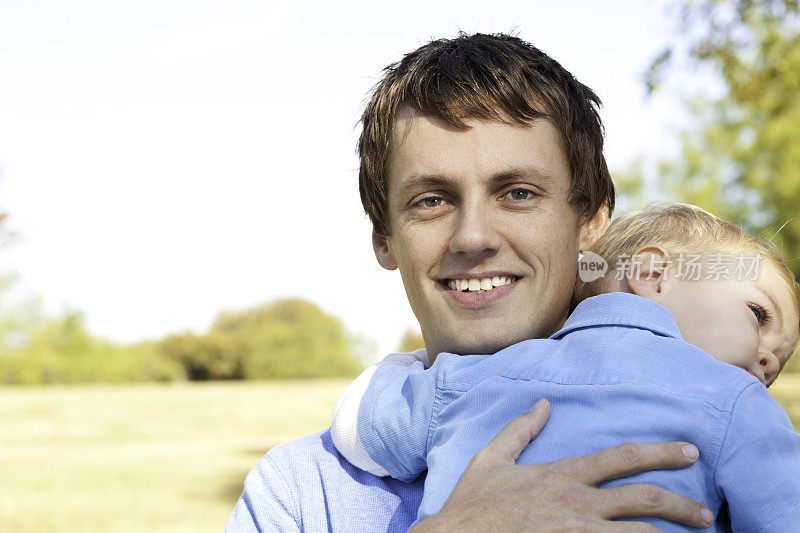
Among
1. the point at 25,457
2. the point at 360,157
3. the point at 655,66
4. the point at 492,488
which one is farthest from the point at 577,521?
the point at 25,457

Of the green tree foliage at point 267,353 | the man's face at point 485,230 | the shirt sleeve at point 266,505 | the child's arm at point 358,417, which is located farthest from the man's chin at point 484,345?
the green tree foliage at point 267,353

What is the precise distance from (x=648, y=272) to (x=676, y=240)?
0.43ft

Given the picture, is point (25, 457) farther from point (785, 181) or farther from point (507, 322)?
point (785, 181)

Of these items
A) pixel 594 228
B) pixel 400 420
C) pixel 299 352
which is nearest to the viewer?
pixel 400 420

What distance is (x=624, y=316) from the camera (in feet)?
5.38

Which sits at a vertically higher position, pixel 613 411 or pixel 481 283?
pixel 481 283

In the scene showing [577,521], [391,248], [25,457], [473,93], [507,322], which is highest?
[473,93]

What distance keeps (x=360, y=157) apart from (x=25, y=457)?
13916 millimetres

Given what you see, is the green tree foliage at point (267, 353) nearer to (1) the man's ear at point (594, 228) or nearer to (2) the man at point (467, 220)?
(1) the man's ear at point (594, 228)

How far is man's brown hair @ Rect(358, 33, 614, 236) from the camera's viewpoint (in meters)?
2.04

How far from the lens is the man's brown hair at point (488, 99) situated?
2035mm

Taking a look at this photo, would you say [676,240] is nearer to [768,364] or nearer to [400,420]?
[768,364]

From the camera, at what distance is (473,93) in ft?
6.66

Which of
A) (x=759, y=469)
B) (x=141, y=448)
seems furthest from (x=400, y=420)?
(x=141, y=448)
